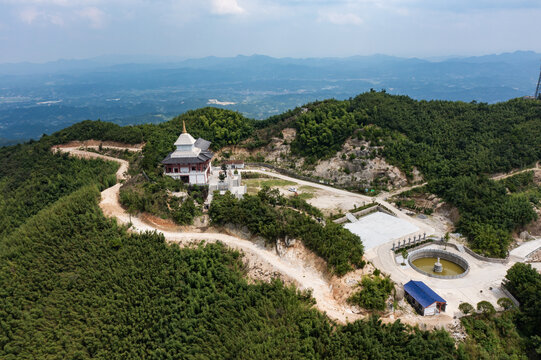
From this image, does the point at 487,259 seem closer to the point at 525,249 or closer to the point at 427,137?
the point at 525,249

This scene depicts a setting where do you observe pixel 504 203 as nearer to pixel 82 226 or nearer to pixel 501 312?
pixel 501 312

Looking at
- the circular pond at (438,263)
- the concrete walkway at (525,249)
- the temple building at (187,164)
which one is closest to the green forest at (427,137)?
the concrete walkway at (525,249)

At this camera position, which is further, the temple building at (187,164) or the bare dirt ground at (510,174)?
the bare dirt ground at (510,174)

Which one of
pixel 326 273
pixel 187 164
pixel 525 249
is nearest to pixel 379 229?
pixel 326 273

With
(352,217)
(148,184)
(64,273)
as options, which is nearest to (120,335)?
(64,273)

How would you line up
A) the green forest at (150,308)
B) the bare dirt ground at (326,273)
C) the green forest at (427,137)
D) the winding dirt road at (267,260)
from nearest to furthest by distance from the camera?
the green forest at (150,308), the bare dirt ground at (326,273), the winding dirt road at (267,260), the green forest at (427,137)

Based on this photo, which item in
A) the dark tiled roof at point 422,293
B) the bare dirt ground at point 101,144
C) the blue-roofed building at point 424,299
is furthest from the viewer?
the bare dirt ground at point 101,144

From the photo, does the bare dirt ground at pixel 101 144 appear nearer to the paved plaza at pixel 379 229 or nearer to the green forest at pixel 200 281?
the green forest at pixel 200 281
